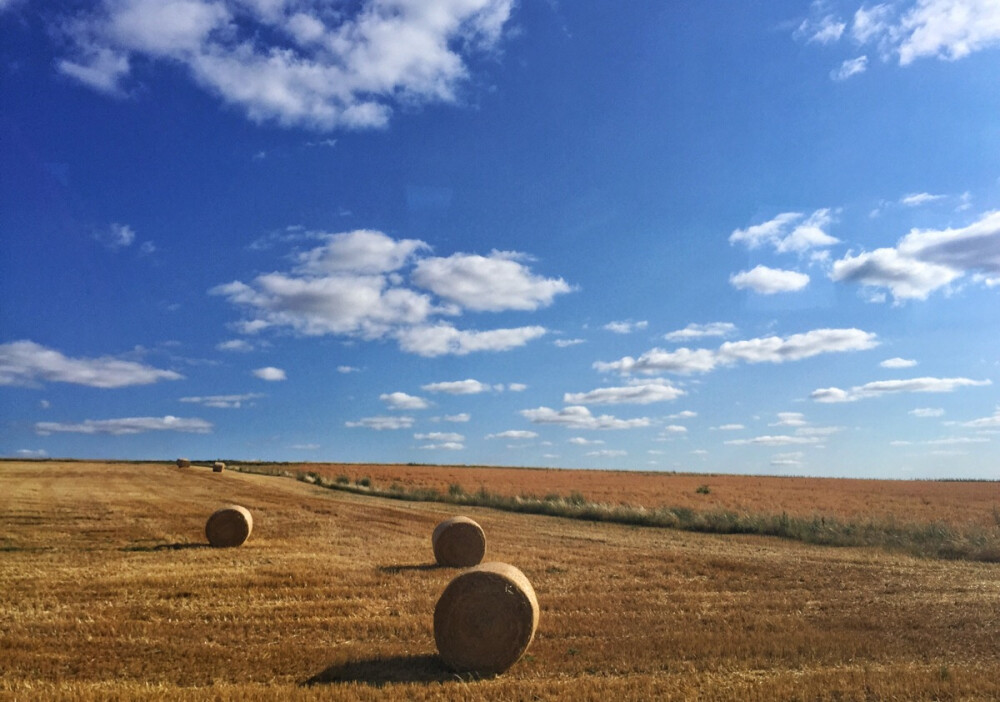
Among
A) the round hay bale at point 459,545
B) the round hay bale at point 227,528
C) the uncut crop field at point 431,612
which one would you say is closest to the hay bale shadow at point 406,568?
the uncut crop field at point 431,612

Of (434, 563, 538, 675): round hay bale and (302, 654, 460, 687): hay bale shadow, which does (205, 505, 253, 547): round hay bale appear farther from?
(434, 563, 538, 675): round hay bale

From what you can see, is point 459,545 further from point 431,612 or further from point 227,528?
point 227,528

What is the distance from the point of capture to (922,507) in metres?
39.9

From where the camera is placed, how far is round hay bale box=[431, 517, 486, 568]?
57.3 feet

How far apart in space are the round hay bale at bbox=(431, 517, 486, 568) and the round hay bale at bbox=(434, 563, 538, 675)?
755 centimetres

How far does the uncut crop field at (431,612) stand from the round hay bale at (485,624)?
0.33m

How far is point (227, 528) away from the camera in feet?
65.2

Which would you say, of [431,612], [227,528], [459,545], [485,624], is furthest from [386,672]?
[227,528]

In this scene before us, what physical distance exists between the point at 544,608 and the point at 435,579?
3388 millimetres

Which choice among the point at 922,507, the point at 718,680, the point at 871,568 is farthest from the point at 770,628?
the point at 922,507

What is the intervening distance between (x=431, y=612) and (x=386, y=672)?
301 centimetres

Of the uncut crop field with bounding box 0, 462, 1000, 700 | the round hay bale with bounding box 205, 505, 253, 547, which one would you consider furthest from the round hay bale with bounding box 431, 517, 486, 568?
the round hay bale with bounding box 205, 505, 253, 547

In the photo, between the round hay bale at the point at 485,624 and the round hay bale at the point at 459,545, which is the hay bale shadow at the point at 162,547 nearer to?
the round hay bale at the point at 459,545

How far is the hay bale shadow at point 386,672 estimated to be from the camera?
347 inches
